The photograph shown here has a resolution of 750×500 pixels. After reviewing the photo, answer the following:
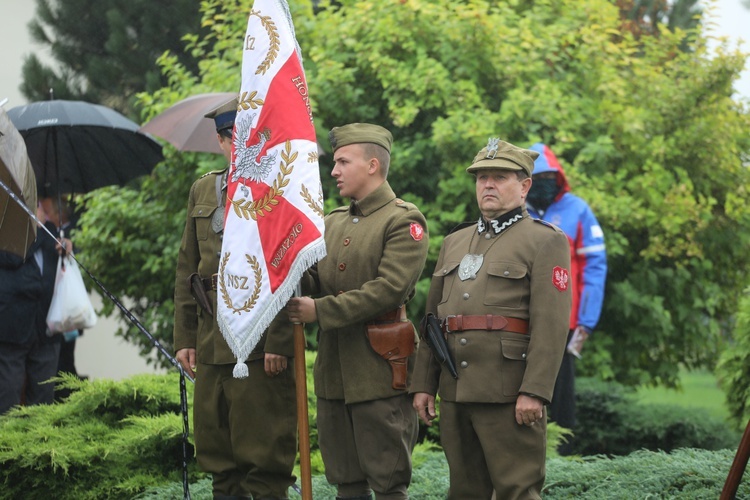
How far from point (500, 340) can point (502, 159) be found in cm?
74

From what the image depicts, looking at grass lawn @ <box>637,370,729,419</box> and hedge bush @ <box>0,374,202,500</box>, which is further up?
hedge bush @ <box>0,374,202,500</box>

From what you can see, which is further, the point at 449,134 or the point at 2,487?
the point at 449,134

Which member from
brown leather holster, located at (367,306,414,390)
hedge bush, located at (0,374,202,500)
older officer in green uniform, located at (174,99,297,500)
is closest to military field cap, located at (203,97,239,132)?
older officer in green uniform, located at (174,99,297,500)

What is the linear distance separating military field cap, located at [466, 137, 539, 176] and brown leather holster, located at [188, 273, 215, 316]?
52.9 inches

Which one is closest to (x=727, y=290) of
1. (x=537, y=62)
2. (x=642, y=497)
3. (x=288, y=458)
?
(x=537, y=62)

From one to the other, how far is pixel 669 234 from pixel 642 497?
474 cm

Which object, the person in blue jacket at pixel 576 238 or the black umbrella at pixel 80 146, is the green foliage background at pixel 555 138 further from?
the person in blue jacket at pixel 576 238

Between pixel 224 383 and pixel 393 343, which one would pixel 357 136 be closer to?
pixel 393 343

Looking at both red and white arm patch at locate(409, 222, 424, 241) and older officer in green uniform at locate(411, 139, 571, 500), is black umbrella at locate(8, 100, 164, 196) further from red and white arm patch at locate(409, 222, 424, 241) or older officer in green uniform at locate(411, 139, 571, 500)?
older officer in green uniform at locate(411, 139, 571, 500)

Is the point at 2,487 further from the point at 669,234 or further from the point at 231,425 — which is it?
the point at 669,234

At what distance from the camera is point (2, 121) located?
5.55 meters

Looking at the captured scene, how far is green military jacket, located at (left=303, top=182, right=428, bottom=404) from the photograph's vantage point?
4.81 m

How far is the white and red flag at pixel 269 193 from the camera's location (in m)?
4.71

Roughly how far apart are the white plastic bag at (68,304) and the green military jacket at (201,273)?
2.40 m
